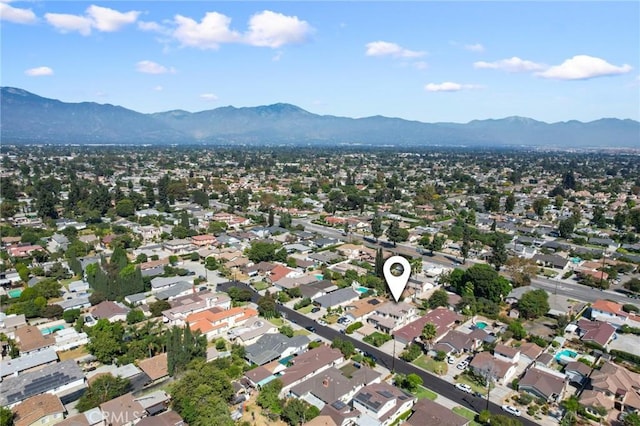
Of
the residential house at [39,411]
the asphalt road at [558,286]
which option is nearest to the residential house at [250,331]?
the residential house at [39,411]

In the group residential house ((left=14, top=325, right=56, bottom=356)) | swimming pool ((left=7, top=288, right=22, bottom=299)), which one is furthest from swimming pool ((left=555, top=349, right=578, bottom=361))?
swimming pool ((left=7, top=288, right=22, bottom=299))

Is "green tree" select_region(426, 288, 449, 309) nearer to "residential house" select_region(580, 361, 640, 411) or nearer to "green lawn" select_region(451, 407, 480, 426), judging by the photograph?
"residential house" select_region(580, 361, 640, 411)

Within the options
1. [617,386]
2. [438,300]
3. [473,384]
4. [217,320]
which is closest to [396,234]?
[438,300]

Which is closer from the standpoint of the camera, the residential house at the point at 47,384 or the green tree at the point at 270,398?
the green tree at the point at 270,398

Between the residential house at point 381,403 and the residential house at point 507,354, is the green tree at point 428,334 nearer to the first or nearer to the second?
the residential house at point 507,354

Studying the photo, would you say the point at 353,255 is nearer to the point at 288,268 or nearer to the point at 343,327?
the point at 288,268

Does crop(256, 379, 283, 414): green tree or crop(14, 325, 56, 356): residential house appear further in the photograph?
crop(14, 325, 56, 356): residential house

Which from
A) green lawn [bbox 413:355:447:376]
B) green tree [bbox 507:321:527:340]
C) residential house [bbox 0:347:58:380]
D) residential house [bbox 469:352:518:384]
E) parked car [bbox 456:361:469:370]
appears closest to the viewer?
residential house [bbox 469:352:518:384]

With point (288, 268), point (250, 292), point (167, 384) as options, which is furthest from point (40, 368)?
point (288, 268)
